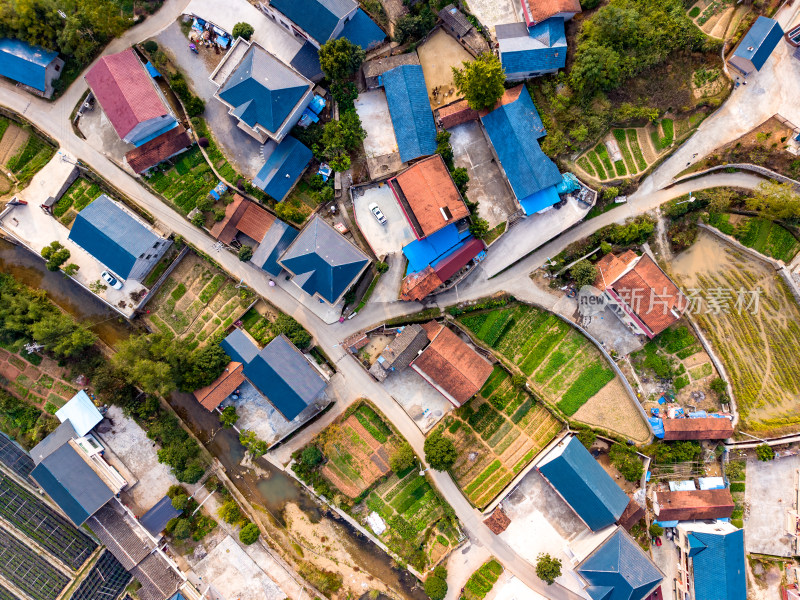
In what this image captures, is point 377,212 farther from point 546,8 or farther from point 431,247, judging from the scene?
point 546,8

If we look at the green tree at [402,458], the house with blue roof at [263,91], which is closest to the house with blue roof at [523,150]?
the house with blue roof at [263,91]

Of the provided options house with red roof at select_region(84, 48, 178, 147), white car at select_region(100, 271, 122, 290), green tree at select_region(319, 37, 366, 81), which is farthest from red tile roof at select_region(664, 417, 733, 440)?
house with red roof at select_region(84, 48, 178, 147)

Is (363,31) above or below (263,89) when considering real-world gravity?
above

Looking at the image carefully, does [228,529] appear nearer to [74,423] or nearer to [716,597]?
[74,423]

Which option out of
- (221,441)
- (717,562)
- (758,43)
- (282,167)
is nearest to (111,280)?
(221,441)

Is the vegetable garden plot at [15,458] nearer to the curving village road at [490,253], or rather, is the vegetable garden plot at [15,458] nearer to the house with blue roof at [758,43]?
the curving village road at [490,253]

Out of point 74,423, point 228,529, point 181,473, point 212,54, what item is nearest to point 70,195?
point 212,54

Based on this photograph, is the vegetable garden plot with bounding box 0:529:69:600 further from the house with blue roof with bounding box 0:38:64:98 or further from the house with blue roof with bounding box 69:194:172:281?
the house with blue roof with bounding box 0:38:64:98
